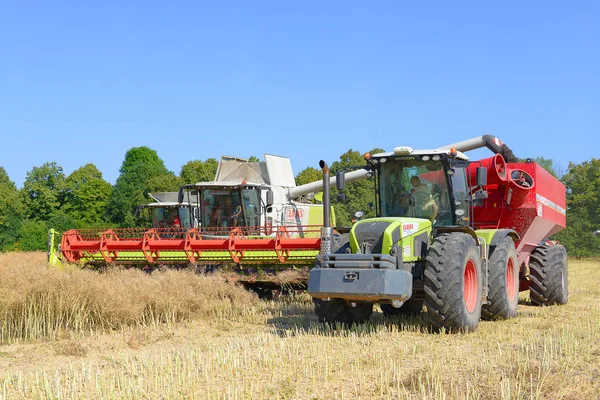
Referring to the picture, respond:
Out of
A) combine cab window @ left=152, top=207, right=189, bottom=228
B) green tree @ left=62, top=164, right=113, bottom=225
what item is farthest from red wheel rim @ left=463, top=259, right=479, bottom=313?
green tree @ left=62, top=164, right=113, bottom=225

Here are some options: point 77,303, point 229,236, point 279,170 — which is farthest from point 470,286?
point 279,170

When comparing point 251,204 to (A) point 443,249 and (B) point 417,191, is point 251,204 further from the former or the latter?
(A) point 443,249

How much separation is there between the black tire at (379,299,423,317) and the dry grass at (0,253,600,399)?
50 centimetres

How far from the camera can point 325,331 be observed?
22.3ft

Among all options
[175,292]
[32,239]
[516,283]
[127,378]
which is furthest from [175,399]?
[32,239]

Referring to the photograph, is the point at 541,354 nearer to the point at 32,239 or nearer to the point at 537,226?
the point at 537,226

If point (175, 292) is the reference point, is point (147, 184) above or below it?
above

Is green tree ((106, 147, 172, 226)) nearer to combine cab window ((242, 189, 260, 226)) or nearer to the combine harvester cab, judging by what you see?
the combine harvester cab

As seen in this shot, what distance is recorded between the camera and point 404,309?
8.22 m

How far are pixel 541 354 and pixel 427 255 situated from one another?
1733mm

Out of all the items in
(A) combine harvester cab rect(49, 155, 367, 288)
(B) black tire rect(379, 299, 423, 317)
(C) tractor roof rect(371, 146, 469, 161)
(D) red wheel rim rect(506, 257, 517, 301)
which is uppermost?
(C) tractor roof rect(371, 146, 469, 161)

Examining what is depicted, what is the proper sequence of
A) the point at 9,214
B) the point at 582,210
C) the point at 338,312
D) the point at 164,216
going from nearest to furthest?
the point at 338,312 < the point at 164,216 < the point at 582,210 < the point at 9,214

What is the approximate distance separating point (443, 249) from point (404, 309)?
6.28 feet

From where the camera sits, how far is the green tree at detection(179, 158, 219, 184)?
139 feet
